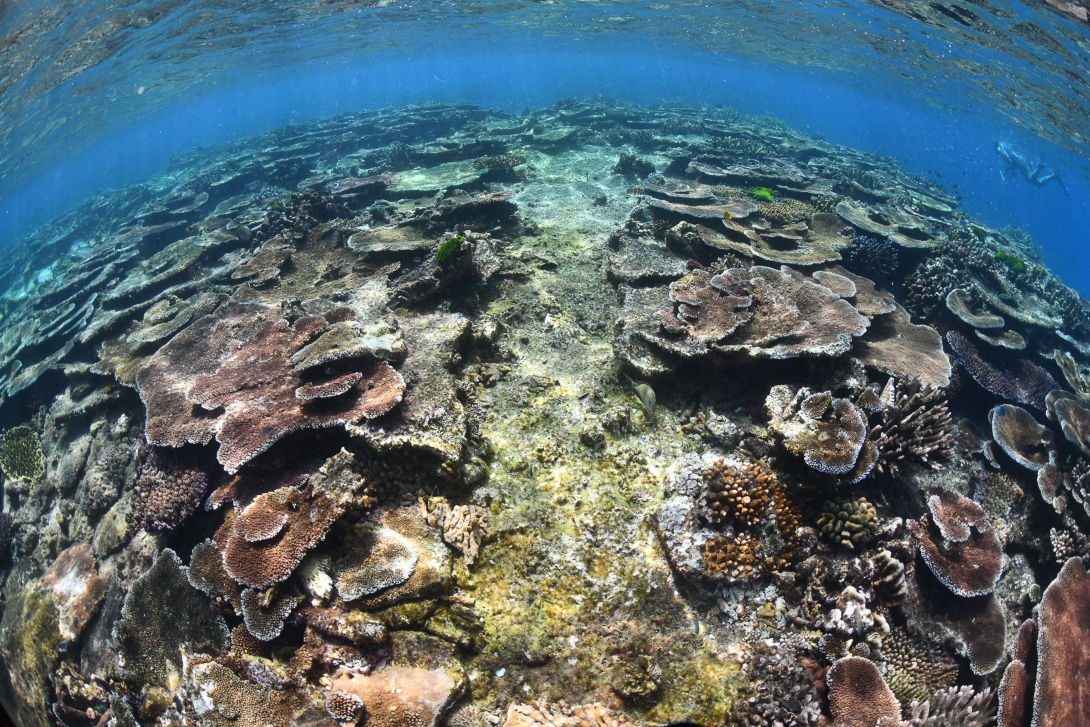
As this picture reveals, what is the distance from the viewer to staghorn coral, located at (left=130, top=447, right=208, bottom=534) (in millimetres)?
5527

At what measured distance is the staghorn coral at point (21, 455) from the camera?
8.72m

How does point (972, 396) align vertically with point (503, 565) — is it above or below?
below

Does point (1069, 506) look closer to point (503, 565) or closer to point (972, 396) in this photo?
point (972, 396)

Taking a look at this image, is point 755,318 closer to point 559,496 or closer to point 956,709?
A: point 559,496

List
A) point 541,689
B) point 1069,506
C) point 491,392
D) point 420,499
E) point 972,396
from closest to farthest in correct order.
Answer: point 541,689, point 420,499, point 1069,506, point 491,392, point 972,396

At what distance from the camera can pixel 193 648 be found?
14.4ft

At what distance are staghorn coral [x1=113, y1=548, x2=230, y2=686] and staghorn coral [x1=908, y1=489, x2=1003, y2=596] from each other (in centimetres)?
750

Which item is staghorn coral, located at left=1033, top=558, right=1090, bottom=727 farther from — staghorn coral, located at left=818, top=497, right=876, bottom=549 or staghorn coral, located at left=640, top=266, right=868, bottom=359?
staghorn coral, located at left=640, top=266, right=868, bottom=359

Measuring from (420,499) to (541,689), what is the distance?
225cm

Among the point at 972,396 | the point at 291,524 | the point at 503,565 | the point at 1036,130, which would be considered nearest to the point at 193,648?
the point at 291,524

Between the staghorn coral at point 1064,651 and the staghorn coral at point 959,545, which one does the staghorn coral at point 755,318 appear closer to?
the staghorn coral at point 959,545

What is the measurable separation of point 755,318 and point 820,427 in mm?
2222

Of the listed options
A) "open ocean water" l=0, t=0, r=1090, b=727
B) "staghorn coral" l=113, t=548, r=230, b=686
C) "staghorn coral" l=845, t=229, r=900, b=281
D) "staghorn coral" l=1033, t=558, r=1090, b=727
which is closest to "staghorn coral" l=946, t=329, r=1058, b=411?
"open ocean water" l=0, t=0, r=1090, b=727

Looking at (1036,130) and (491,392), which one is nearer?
(491,392)
